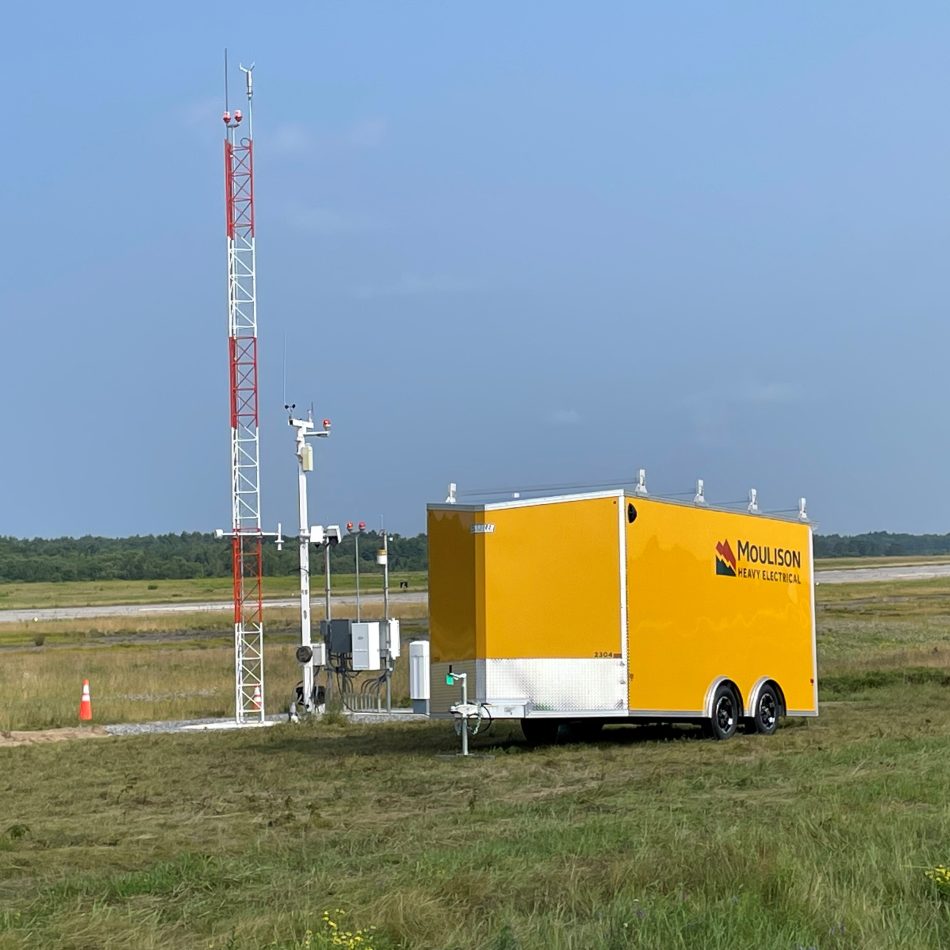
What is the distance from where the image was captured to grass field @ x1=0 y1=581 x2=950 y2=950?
7.23 meters

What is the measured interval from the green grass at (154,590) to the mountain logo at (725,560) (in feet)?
228

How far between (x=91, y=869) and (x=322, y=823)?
240 centimetres

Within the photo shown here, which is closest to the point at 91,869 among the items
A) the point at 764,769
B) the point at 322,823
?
the point at 322,823

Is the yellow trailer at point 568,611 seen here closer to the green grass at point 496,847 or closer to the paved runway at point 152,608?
the green grass at point 496,847

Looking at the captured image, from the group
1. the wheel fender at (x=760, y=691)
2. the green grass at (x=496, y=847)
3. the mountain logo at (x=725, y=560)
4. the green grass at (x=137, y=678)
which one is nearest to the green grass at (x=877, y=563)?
the green grass at (x=137, y=678)

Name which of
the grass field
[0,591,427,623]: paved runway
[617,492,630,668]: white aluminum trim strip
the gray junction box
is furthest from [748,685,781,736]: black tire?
[0,591,427,623]: paved runway

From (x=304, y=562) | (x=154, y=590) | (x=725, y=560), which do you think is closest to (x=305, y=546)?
(x=304, y=562)

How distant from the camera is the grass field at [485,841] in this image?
723cm

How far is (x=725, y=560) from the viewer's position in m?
20.2

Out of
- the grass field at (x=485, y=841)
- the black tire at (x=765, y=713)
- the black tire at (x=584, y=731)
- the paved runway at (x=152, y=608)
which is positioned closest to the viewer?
the grass field at (x=485, y=841)

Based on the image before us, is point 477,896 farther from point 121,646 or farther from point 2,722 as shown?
point 121,646

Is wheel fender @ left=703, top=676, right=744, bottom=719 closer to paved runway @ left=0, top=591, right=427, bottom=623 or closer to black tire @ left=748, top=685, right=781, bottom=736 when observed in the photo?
black tire @ left=748, top=685, right=781, bottom=736

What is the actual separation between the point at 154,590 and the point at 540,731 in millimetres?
106664

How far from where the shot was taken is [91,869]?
32.7ft
